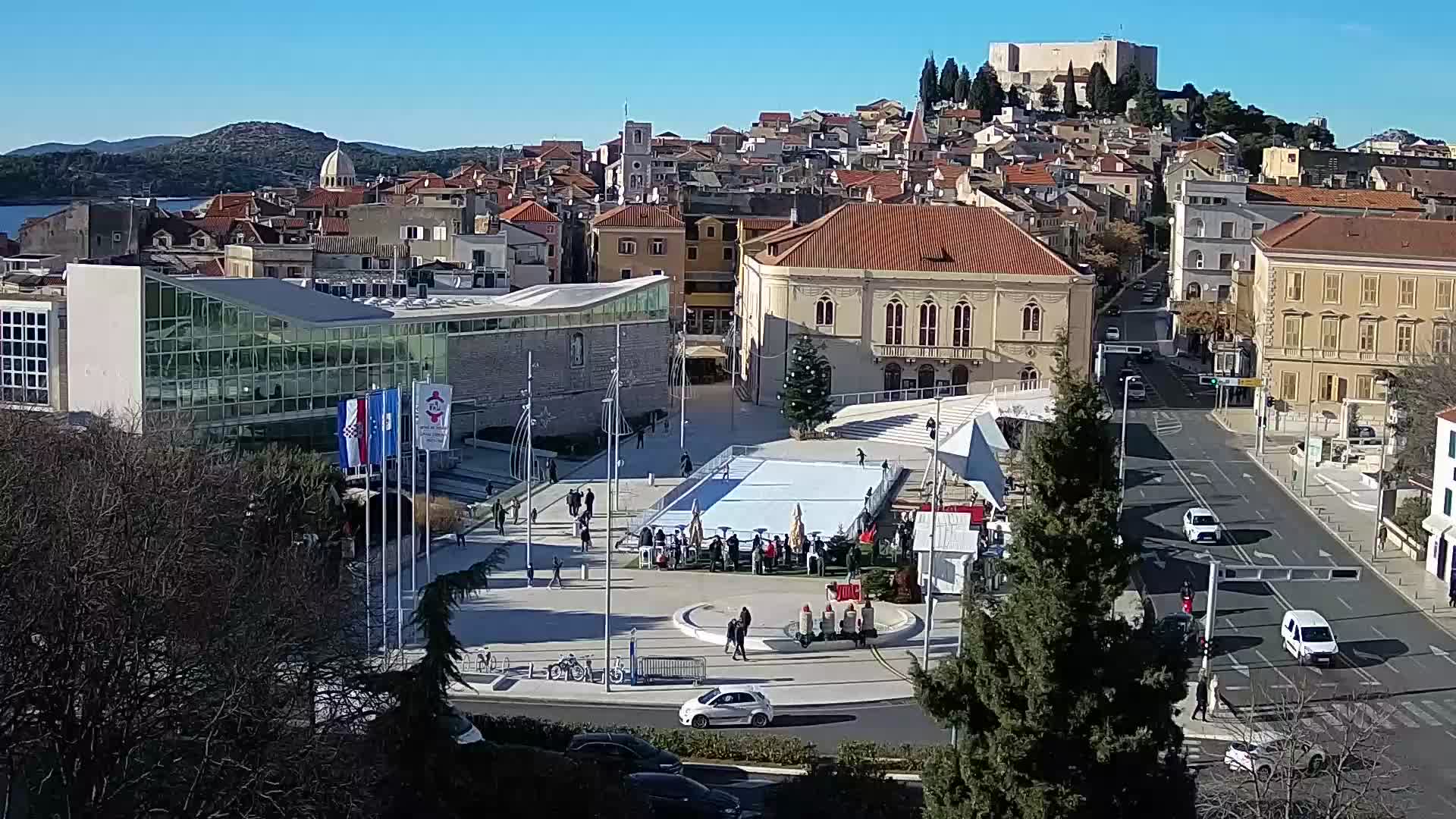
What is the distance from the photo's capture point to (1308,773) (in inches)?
693

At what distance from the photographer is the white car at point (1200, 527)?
3462 centimetres

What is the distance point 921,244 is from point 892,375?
3977mm

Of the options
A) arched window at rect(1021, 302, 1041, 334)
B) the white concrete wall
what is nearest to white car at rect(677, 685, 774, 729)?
the white concrete wall

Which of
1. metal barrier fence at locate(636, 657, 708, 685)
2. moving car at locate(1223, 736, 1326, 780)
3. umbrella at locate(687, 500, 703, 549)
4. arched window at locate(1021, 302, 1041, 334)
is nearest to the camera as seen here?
moving car at locate(1223, 736, 1326, 780)

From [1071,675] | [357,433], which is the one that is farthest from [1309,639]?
[357,433]

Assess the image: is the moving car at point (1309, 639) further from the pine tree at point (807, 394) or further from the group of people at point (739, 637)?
the pine tree at point (807, 394)

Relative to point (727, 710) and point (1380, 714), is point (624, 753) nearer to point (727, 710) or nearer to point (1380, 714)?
point (727, 710)

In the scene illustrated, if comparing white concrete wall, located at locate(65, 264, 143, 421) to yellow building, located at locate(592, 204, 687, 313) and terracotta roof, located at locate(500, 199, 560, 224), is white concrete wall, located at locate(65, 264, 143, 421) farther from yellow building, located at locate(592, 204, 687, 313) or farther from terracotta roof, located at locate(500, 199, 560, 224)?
terracotta roof, located at locate(500, 199, 560, 224)

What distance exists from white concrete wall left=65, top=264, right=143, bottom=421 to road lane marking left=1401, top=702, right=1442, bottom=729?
24546 mm

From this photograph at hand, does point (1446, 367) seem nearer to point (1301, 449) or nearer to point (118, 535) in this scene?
point (1301, 449)


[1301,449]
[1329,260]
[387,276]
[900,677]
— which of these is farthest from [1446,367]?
[387,276]

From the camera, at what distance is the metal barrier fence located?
25016mm

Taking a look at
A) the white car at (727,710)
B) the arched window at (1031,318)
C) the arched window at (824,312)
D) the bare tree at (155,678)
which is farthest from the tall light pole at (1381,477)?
the bare tree at (155,678)

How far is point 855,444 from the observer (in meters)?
45.7
